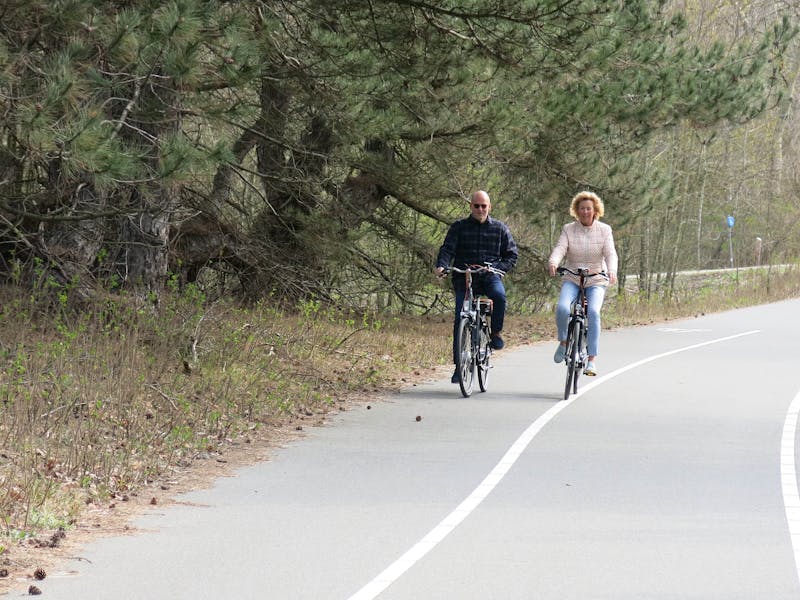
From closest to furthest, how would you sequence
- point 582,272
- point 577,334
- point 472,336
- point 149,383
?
point 149,383
point 472,336
point 577,334
point 582,272

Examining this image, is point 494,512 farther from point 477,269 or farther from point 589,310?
point 589,310

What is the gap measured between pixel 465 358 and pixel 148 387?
11.7ft

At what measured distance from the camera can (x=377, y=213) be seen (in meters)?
23.4

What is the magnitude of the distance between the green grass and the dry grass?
0.07 ft

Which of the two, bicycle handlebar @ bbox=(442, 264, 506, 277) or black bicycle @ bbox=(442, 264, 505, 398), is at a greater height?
bicycle handlebar @ bbox=(442, 264, 506, 277)

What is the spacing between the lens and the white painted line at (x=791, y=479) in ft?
26.5

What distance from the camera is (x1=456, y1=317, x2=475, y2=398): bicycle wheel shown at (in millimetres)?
14516

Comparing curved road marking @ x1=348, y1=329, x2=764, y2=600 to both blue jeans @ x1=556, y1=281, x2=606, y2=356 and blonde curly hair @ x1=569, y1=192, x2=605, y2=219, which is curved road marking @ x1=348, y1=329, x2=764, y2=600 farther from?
blonde curly hair @ x1=569, y1=192, x2=605, y2=219

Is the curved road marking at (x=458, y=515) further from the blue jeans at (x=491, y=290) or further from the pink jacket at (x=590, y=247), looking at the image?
the pink jacket at (x=590, y=247)

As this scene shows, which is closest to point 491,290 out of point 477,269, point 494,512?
point 477,269

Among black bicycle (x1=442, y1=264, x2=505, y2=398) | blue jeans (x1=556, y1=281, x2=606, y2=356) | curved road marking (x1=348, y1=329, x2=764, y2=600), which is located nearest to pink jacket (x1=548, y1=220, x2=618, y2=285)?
blue jeans (x1=556, y1=281, x2=606, y2=356)

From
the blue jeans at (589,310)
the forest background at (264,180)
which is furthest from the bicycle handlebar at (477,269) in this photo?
the forest background at (264,180)

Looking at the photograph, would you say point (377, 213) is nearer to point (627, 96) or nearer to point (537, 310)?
point (627, 96)

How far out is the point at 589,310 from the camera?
15102mm
